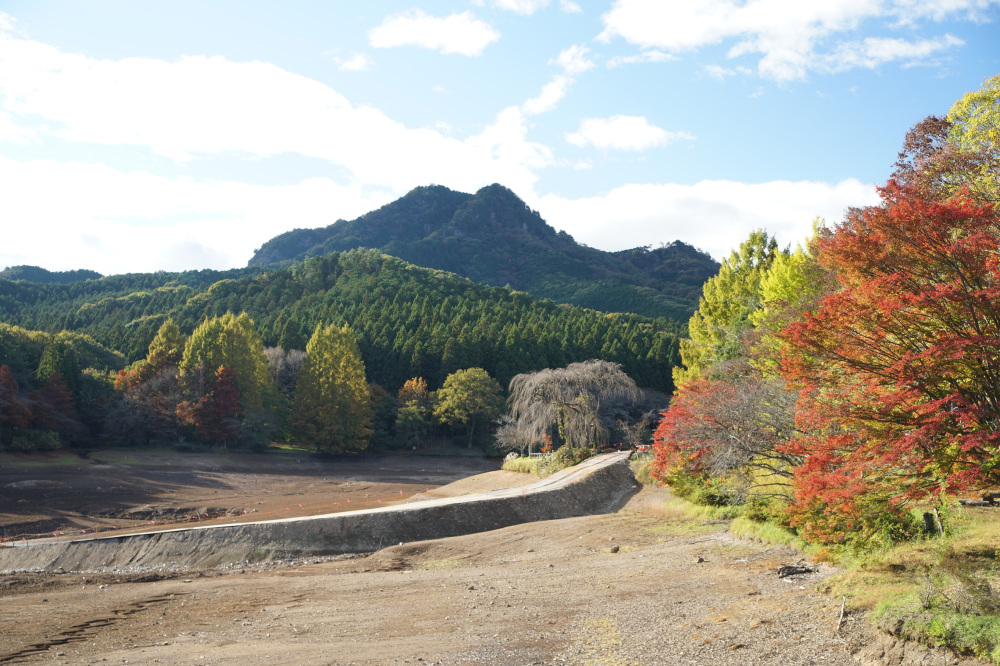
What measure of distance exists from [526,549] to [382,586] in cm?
510

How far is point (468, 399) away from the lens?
55625mm

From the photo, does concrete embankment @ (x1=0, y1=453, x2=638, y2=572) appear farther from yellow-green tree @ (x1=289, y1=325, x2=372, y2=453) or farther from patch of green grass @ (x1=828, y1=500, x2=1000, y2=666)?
yellow-green tree @ (x1=289, y1=325, x2=372, y2=453)

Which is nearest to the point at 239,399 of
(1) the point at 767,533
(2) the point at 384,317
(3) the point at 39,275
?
(2) the point at 384,317

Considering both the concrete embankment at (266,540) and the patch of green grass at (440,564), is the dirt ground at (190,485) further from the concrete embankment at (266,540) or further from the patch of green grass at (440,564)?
the patch of green grass at (440,564)

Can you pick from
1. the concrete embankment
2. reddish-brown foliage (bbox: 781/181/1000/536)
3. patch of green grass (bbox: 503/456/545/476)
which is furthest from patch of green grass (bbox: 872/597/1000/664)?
patch of green grass (bbox: 503/456/545/476)

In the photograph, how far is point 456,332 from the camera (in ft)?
235

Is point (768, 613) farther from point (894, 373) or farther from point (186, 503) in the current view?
point (186, 503)

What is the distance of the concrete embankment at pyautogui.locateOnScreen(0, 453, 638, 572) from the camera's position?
1944cm

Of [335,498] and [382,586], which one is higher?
[382,586]

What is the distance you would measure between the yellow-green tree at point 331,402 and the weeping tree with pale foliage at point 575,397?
25.3 metres

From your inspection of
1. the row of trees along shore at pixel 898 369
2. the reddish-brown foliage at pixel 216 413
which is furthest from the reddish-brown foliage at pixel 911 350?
the reddish-brown foliage at pixel 216 413

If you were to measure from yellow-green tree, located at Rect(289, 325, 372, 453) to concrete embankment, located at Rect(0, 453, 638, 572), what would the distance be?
32701 mm

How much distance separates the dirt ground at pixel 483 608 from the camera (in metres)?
8.98

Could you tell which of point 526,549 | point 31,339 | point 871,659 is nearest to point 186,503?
point 526,549
